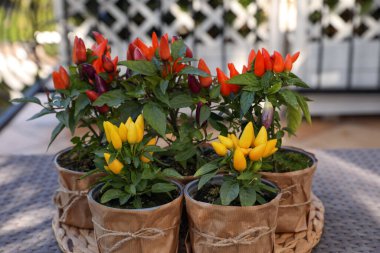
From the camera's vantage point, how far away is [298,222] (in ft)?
2.51

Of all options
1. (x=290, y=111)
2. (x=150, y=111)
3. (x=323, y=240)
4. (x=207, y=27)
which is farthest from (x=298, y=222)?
(x=207, y=27)

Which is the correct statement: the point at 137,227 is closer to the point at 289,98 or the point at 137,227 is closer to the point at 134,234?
the point at 134,234

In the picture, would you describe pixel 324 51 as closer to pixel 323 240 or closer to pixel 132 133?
pixel 323 240

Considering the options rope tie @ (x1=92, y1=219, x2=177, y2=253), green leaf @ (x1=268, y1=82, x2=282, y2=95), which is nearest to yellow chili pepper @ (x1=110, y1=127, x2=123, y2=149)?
rope tie @ (x1=92, y1=219, x2=177, y2=253)

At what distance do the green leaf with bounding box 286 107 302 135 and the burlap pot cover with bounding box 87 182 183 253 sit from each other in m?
0.23

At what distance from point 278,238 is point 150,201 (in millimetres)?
218

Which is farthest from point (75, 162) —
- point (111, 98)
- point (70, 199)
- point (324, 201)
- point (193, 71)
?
point (324, 201)

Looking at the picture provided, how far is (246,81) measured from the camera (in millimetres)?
677

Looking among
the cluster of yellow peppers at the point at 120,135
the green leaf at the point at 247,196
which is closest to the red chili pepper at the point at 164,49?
the cluster of yellow peppers at the point at 120,135

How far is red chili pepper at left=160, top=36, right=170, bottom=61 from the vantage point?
68cm

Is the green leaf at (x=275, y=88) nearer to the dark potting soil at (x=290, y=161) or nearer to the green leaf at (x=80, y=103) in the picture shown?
the dark potting soil at (x=290, y=161)

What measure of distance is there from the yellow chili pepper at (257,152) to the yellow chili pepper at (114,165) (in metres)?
0.17

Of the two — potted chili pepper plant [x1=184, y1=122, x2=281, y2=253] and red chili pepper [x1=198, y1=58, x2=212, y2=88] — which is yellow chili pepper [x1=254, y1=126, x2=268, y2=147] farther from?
red chili pepper [x1=198, y1=58, x2=212, y2=88]

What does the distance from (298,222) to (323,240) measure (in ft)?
0.15
